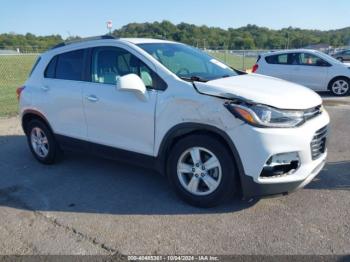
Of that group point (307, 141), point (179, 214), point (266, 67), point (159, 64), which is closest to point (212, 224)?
point (179, 214)

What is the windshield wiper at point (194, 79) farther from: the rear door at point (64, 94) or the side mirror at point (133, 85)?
the rear door at point (64, 94)

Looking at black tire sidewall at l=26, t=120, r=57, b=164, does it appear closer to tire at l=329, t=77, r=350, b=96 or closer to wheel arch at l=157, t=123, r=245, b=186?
wheel arch at l=157, t=123, r=245, b=186

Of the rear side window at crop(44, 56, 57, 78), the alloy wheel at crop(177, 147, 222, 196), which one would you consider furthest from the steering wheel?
the rear side window at crop(44, 56, 57, 78)

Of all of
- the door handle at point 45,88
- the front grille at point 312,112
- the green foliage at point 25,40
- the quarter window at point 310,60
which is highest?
the green foliage at point 25,40

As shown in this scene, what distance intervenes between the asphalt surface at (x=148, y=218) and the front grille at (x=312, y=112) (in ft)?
3.08

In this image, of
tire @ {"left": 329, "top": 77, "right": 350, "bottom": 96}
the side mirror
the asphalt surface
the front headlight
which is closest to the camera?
the asphalt surface

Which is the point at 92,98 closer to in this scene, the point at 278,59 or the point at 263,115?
the point at 263,115

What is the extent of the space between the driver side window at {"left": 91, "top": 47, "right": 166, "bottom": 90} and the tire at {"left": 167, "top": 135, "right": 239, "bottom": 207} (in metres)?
0.72

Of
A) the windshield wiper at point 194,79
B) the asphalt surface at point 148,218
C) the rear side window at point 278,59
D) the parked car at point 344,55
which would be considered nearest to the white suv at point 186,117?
the windshield wiper at point 194,79

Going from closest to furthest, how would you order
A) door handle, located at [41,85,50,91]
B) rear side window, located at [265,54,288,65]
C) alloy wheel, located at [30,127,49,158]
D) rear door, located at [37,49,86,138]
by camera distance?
rear door, located at [37,49,86,138] < door handle, located at [41,85,50,91] < alloy wheel, located at [30,127,49,158] < rear side window, located at [265,54,288,65]

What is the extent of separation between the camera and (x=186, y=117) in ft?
12.2

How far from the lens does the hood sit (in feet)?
11.4

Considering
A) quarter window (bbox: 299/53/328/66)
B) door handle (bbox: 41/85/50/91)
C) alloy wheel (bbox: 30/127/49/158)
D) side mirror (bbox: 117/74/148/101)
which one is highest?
quarter window (bbox: 299/53/328/66)

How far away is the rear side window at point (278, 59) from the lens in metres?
12.6
